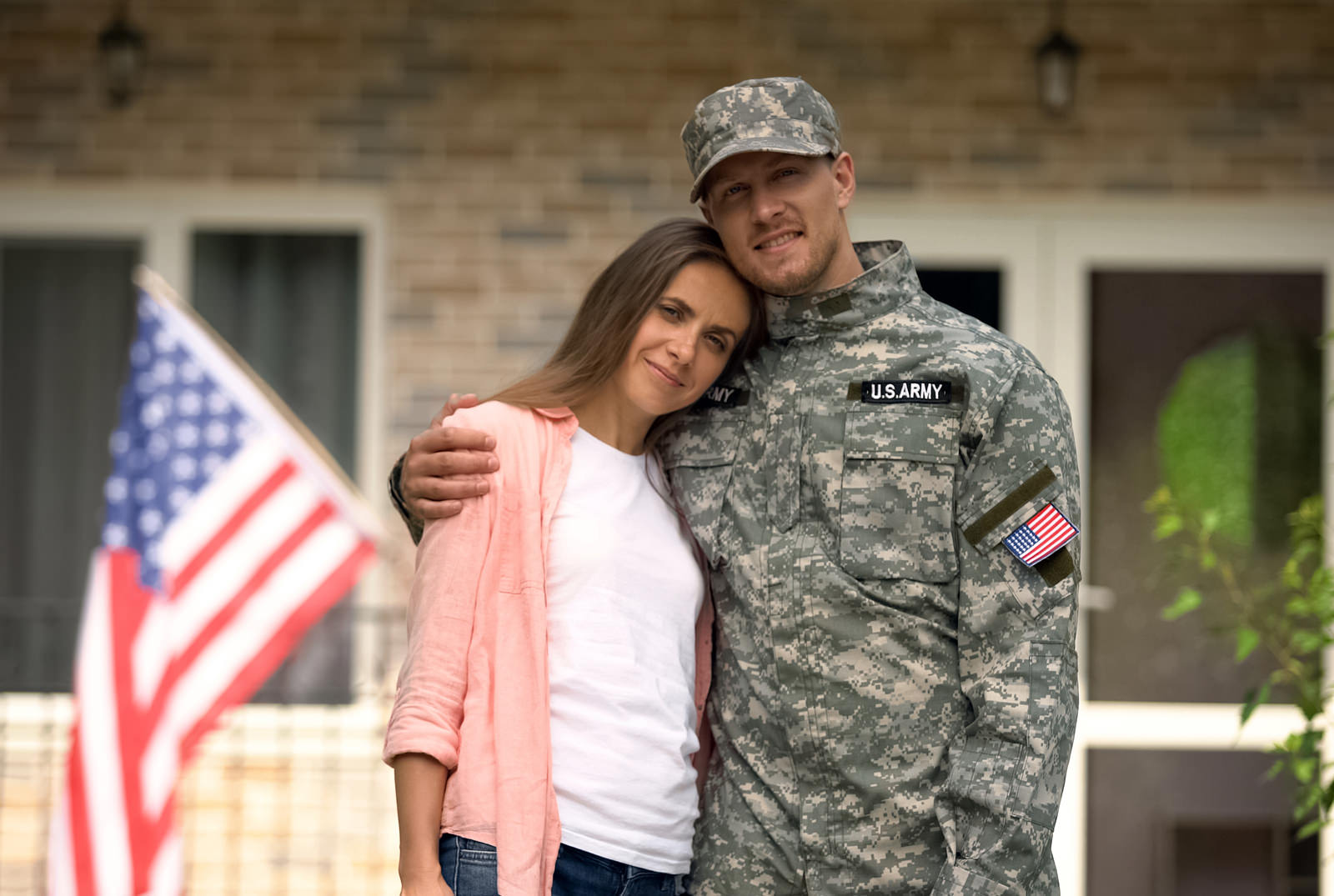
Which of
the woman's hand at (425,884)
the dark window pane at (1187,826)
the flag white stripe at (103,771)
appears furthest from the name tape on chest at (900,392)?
the dark window pane at (1187,826)

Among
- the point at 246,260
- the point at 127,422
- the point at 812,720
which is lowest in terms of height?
the point at 812,720

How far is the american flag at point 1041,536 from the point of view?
2.00m

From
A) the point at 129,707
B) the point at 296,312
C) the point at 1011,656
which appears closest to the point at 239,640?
the point at 129,707

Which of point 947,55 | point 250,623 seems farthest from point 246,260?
point 947,55

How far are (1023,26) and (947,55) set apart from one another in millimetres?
300

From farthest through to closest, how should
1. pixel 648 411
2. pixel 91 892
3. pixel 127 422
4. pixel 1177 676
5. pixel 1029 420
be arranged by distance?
pixel 1177 676 → pixel 127 422 → pixel 91 892 → pixel 648 411 → pixel 1029 420

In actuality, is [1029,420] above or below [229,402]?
below

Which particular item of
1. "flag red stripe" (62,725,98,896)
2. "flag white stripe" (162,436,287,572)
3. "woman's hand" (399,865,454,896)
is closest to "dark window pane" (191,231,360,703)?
"flag white stripe" (162,436,287,572)

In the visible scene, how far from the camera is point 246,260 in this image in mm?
5047

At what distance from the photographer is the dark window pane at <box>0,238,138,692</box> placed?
511cm

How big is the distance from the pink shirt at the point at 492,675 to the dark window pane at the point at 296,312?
3094 millimetres

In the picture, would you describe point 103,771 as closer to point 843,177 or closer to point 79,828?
point 79,828

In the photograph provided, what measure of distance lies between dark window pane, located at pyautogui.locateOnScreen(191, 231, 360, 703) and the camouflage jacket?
123 inches

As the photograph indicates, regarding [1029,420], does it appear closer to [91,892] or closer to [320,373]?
[91,892]
